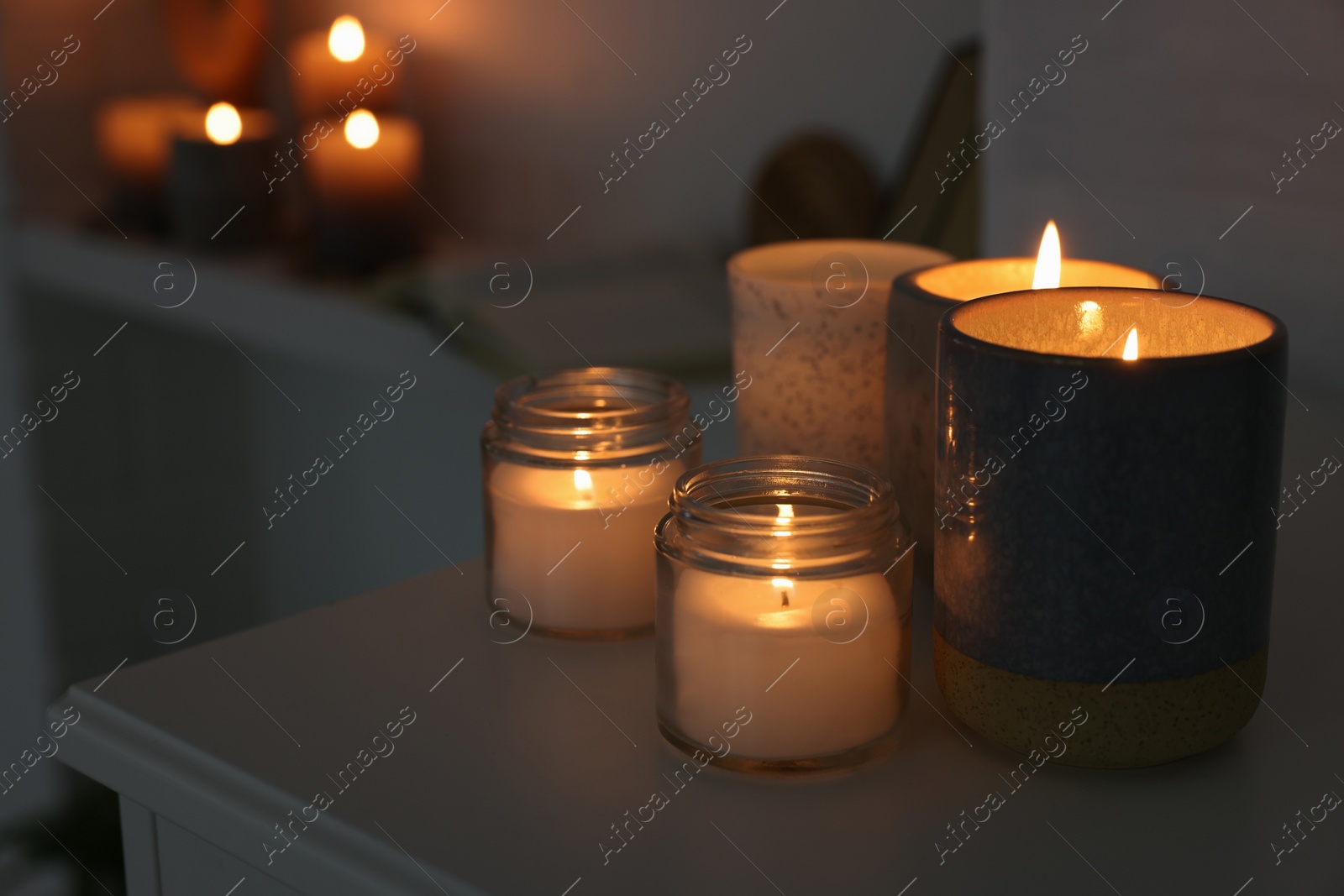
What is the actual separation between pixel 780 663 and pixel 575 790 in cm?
8

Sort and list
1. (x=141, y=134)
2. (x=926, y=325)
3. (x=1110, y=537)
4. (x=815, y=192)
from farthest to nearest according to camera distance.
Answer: (x=141, y=134)
(x=815, y=192)
(x=926, y=325)
(x=1110, y=537)

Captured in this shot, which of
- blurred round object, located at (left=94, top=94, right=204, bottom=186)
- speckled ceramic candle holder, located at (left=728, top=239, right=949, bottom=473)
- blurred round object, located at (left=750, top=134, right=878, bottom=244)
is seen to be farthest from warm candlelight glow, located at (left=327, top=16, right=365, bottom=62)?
speckled ceramic candle holder, located at (left=728, top=239, right=949, bottom=473)

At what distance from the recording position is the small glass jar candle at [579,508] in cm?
52

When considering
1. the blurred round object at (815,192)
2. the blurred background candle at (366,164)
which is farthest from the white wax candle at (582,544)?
the blurred background candle at (366,164)

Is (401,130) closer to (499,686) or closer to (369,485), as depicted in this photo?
(369,485)

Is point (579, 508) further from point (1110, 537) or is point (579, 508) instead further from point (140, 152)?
point (140, 152)

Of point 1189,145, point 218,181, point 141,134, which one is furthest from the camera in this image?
point 141,134

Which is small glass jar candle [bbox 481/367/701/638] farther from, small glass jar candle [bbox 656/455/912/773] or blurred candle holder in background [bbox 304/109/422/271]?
blurred candle holder in background [bbox 304/109/422/271]

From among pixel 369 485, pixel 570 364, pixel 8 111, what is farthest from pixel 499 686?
pixel 8 111

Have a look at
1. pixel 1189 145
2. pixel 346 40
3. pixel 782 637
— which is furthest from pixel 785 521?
pixel 346 40

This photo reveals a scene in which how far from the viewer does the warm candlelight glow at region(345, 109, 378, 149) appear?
1.51m

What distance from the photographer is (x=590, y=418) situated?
1.74 ft

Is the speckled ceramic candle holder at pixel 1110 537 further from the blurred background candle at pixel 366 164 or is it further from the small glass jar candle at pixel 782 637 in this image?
the blurred background candle at pixel 366 164

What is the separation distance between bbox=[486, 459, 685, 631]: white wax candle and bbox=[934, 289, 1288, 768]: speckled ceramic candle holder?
14 centimetres
